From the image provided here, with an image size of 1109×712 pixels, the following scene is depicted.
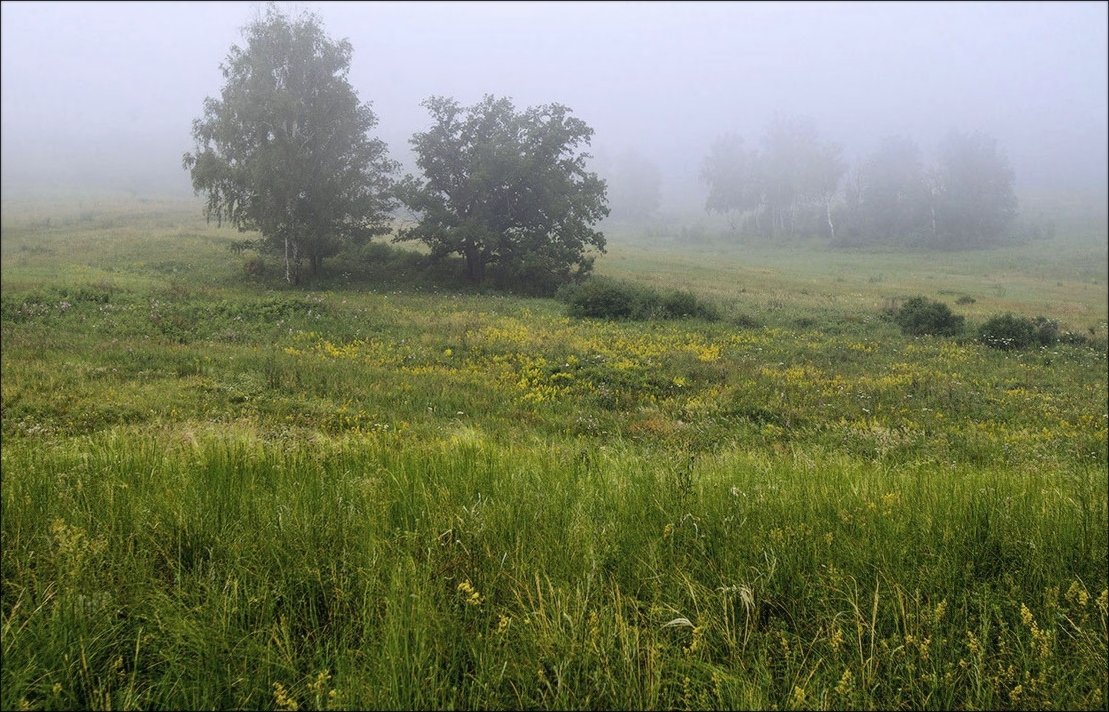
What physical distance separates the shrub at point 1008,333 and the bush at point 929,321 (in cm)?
101

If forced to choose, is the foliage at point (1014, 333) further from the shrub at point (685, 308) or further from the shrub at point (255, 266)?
the shrub at point (255, 266)

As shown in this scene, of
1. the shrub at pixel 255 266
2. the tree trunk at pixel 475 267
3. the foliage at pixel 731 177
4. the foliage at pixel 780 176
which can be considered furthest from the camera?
the foliage at pixel 731 177

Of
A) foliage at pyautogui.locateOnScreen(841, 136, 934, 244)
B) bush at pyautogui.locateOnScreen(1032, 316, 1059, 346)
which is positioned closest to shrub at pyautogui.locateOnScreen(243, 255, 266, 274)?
bush at pyautogui.locateOnScreen(1032, 316, 1059, 346)

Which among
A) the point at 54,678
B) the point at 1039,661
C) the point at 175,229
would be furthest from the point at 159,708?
the point at 175,229

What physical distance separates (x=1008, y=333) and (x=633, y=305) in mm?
11844

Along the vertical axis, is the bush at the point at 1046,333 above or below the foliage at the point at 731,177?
below

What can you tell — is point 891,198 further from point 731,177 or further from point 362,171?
point 362,171

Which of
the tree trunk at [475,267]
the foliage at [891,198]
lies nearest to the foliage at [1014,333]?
the tree trunk at [475,267]

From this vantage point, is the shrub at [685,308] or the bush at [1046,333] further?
the shrub at [685,308]

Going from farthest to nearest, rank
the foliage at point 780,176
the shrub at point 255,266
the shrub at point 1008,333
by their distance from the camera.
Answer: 1. the foliage at point 780,176
2. the shrub at point 255,266
3. the shrub at point 1008,333

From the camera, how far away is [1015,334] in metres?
18.9

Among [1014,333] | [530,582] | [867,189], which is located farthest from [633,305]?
[867,189]

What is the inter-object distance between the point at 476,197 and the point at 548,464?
2884cm

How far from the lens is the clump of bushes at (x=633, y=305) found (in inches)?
894
